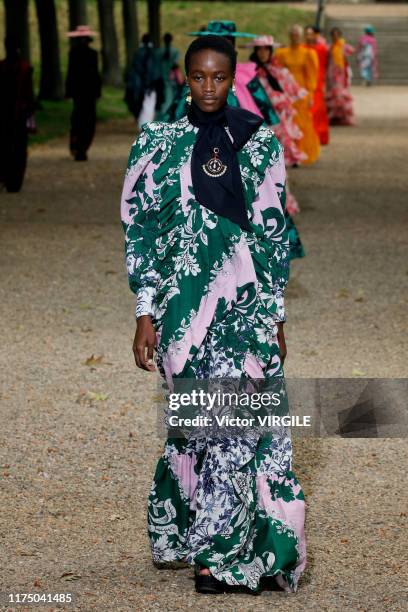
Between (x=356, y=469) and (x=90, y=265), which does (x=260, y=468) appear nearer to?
(x=356, y=469)

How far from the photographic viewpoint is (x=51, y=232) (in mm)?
14062

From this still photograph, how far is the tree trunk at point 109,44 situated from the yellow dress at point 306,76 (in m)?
15.5

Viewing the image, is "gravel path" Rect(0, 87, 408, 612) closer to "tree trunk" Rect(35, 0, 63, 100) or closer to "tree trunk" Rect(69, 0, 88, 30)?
"tree trunk" Rect(35, 0, 63, 100)

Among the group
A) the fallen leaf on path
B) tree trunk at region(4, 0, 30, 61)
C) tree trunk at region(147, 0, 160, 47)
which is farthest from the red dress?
the fallen leaf on path

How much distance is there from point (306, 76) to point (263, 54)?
22.9ft

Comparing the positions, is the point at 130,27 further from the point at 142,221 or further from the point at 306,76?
the point at 142,221

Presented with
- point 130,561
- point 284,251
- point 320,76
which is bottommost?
point 130,561

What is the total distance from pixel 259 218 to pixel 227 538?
994mm

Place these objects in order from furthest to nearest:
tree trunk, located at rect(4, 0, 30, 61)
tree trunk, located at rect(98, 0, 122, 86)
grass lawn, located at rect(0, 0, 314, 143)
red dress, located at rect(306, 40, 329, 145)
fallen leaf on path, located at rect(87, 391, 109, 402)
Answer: grass lawn, located at rect(0, 0, 314, 143) → tree trunk, located at rect(98, 0, 122, 86) → tree trunk, located at rect(4, 0, 30, 61) → red dress, located at rect(306, 40, 329, 145) → fallen leaf on path, located at rect(87, 391, 109, 402)

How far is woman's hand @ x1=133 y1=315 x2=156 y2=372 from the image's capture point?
464cm

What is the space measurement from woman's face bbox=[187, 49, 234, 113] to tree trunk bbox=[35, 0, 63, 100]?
25.6 m

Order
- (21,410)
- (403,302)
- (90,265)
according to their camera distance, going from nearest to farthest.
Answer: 1. (21,410)
2. (403,302)
3. (90,265)

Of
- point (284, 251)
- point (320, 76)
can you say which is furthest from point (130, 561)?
point (320, 76)

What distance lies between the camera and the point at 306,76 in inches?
825
